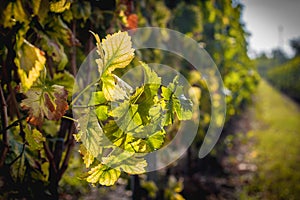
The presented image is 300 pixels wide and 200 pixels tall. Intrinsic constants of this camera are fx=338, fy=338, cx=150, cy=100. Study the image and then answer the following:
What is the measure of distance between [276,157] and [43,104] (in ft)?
27.9

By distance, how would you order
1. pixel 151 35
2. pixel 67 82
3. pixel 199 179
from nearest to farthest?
1. pixel 67 82
2. pixel 151 35
3. pixel 199 179

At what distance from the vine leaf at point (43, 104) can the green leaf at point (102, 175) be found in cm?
15

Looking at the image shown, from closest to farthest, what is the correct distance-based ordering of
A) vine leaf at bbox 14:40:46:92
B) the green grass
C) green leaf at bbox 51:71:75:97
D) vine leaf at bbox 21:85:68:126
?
vine leaf at bbox 14:40:46:92 < vine leaf at bbox 21:85:68:126 < green leaf at bbox 51:71:75:97 < the green grass

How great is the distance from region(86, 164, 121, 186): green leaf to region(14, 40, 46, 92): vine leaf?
0.20 metres

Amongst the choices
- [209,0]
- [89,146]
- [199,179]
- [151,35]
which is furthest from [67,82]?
[199,179]

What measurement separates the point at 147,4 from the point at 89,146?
1.79m

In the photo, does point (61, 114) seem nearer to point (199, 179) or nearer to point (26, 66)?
point (26, 66)

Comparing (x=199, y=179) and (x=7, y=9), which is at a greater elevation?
(x=7, y=9)

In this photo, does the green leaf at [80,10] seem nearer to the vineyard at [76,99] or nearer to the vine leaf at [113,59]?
the vineyard at [76,99]

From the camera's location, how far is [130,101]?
647 millimetres

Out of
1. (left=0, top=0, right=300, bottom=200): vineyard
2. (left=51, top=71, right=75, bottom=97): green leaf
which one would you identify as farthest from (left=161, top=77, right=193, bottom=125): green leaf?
(left=51, top=71, right=75, bottom=97): green leaf

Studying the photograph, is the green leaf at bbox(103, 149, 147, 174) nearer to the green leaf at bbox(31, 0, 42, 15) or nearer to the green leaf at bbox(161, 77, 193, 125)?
the green leaf at bbox(161, 77, 193, 125)

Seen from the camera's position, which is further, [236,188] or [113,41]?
[236,188]

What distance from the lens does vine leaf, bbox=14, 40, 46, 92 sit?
59cm
